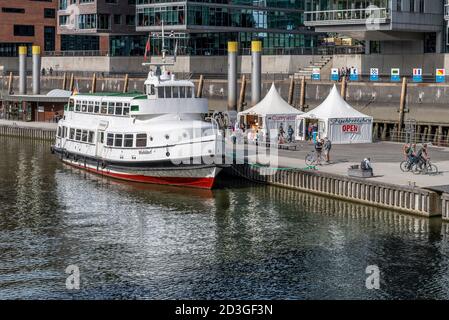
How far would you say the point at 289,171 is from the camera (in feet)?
191

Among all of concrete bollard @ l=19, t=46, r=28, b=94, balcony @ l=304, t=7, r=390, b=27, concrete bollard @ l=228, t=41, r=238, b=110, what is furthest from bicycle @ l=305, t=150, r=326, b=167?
concrete bollard @ l=19, t=46, r=28, b=94

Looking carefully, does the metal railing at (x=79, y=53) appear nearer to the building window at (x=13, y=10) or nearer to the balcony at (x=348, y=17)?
the building window at (x=13, y=10)

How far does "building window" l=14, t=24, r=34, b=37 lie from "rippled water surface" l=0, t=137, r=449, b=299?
10132 centimetres

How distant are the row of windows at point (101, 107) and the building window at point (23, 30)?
8766cm

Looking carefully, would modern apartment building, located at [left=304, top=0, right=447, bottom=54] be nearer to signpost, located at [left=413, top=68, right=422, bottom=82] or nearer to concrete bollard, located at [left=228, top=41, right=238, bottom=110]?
signpost, located at [left=413, top=68, right=422, bottom=82]

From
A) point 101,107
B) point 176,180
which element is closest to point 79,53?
point 101,107

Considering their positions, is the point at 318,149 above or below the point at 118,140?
below

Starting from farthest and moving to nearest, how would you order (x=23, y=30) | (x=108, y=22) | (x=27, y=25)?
(x=27, y=25), (x=23, y=30), (x=108, y=22)

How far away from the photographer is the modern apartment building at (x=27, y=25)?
506 feet

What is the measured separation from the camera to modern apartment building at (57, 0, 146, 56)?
12825 centimetres

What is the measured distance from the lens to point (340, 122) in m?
70.7

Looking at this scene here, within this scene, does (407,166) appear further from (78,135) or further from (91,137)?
(78,135)

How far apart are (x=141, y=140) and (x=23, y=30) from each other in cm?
10283

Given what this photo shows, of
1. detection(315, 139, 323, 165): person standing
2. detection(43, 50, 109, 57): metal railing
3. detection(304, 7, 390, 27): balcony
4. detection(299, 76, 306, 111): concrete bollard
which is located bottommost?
detection(315, 139, 323, 165): person standing
